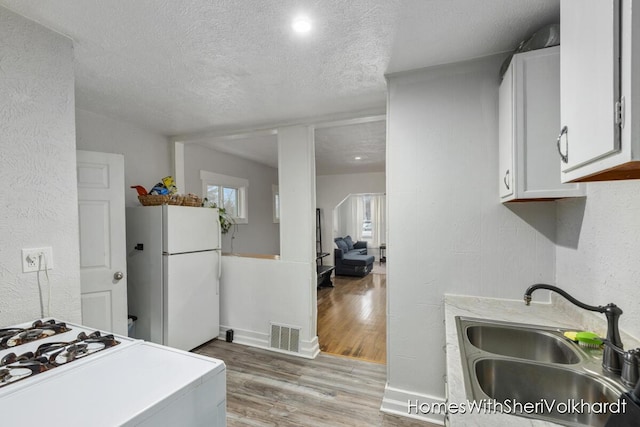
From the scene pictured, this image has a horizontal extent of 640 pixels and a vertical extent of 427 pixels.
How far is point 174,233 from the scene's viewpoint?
9.04ft

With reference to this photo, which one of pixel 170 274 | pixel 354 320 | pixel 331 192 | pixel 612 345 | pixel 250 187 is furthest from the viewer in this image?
pixel 331 192

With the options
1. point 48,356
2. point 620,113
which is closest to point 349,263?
point 48,356

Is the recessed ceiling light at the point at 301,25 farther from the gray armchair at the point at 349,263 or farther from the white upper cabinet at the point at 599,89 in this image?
the gray armchair at the point at 349,263

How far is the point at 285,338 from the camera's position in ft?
9.70

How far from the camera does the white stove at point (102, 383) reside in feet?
2.48

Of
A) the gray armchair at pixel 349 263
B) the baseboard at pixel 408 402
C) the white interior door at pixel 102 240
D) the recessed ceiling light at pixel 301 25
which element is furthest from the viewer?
the gray armchair at pixel 349 263

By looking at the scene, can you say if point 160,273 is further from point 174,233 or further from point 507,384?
point 507,384

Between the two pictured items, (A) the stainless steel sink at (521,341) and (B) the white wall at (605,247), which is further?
(A) the stainless steel sink at (521,341)

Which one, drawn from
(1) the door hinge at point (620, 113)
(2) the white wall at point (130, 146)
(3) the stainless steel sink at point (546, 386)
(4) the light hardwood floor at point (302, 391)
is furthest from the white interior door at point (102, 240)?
(1) the door hinge at point (620, 113)

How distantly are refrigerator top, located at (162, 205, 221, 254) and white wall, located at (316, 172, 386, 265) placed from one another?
3.74m

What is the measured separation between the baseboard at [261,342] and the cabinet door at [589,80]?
8.44 ft

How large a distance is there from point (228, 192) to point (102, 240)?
8.29ft

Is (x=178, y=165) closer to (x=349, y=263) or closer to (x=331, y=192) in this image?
(x=331, y=192)

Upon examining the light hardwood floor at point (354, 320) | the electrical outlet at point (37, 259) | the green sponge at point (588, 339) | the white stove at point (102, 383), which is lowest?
the light hardwood floor at point (354, 320)
